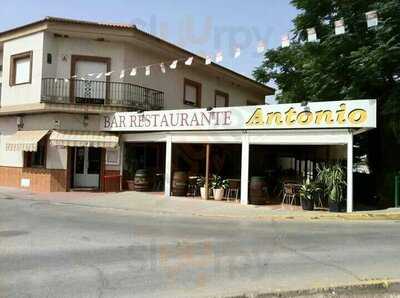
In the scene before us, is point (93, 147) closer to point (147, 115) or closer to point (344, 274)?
point (147, 115)

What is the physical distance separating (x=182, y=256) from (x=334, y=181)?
30.4 feet

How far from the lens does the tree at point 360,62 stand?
59.9ft

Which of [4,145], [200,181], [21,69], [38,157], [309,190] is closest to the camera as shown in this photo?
[309,190]

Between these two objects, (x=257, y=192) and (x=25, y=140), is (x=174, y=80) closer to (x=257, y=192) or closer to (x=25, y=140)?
(x=25, y=140)

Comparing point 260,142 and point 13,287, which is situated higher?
point 260,142

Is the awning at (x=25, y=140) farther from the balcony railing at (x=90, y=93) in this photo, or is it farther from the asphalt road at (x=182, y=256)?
the asphalt road at (x=182, y=256)

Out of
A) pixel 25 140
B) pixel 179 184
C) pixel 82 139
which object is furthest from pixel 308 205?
pixel 25 140

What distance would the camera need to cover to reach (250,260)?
8.20 m

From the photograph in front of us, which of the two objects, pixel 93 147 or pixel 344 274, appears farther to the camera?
pixel 93 147

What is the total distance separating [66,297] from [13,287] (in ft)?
3.06

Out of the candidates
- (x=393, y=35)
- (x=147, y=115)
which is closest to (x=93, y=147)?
(x=147, y=115)

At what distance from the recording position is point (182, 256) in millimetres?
8539

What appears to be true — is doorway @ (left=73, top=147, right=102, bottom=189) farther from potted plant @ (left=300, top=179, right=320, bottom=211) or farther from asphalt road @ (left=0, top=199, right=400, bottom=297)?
potted plant @ (left=300, top=179, right=320, bottom=211)

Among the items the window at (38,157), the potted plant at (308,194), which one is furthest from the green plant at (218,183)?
the window at (38,157)
